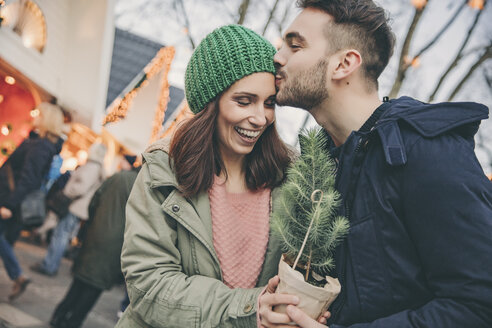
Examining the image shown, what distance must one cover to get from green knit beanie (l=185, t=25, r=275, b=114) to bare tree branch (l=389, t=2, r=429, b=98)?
764 cm

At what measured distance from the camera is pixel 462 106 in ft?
4.38

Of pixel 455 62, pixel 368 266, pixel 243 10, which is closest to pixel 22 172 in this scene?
pixel 368 266

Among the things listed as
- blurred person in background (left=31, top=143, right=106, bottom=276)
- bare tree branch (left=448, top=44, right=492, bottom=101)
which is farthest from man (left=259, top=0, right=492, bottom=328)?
bare tree branch (left=448, top=44, right=492, bottom=101)

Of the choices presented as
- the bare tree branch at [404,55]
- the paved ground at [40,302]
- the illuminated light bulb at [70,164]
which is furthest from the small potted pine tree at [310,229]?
the illuminated light bulb at [70,164]

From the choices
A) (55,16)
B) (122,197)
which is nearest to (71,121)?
(55,16)

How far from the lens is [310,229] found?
133cm

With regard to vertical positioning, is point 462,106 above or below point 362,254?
above

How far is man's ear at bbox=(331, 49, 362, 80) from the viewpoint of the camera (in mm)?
1815

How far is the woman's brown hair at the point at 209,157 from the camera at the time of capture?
6.30 feet

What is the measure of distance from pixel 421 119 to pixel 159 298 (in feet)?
4.42

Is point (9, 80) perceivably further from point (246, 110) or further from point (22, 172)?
point (246, 110)

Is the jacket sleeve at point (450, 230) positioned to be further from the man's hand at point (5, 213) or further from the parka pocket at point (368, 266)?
the man's hand at point (5, 213)

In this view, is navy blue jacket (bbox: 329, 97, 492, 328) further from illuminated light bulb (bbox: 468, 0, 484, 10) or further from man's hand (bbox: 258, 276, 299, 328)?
illuminated light bulb (bbox: 468, 0, 484, 10)

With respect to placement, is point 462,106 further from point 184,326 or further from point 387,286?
point 184,326
